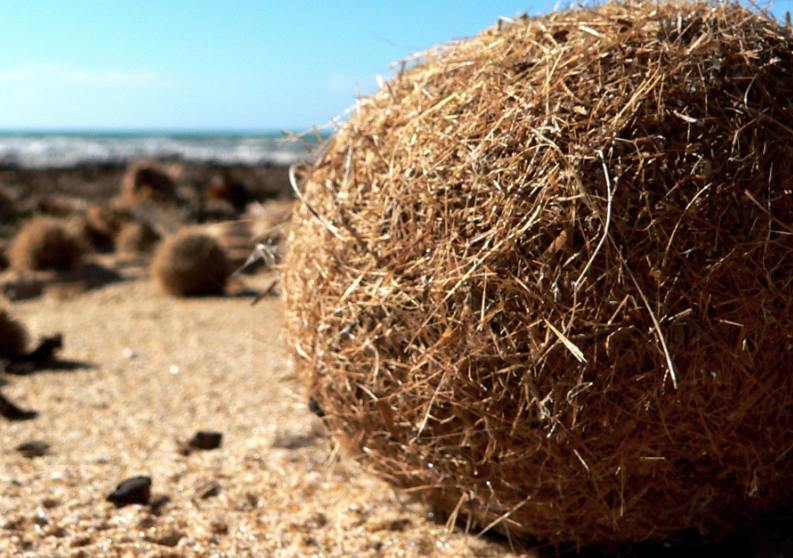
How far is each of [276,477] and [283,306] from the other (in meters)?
0.96

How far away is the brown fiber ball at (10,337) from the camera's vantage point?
18.7 feet

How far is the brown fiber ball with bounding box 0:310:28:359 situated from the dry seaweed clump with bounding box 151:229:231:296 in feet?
8.46

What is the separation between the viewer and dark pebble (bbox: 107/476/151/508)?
10.1 feet

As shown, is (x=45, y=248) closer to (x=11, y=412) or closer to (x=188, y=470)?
(x=11, y=412)

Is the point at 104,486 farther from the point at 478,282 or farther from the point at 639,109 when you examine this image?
the point at 639,109

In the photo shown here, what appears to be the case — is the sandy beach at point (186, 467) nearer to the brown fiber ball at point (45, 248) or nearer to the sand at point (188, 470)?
the sand at point (188, 470)

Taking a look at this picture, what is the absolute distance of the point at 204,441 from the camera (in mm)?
3928

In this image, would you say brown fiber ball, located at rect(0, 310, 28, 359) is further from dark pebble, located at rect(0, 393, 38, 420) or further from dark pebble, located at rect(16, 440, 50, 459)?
dark pebble, located at rect(16, 440, 50, 459)

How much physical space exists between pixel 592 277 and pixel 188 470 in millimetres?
2417

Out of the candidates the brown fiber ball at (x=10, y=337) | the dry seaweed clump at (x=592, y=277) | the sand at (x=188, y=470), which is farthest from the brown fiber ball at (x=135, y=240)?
the dry seaweed clump at (x=592, y=277)

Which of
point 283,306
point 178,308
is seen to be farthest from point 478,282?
point 178,308

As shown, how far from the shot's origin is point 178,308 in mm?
7980

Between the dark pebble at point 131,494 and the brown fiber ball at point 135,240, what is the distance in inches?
332

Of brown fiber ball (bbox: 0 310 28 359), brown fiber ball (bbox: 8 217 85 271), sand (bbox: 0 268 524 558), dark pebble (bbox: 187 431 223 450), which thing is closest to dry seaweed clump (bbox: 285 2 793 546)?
sand (bbox: 0 268 524 558)
